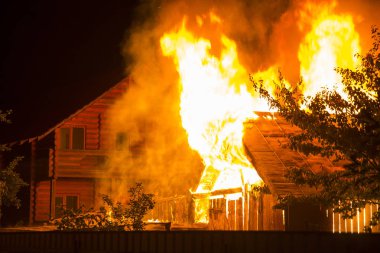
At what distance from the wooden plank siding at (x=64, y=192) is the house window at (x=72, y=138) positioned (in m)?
1.94

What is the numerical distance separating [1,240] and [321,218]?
9980 millimetres

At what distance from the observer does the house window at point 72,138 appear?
35.7 metres

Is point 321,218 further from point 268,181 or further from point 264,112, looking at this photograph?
point 264,112

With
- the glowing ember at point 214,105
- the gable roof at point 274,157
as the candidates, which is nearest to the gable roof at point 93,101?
the glowing ember at point 214,105

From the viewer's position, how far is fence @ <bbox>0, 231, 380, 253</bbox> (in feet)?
36.9

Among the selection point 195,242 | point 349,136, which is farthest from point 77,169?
point 349,136

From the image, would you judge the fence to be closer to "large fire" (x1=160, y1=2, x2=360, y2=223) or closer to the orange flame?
"large fire" (x1=160, y1=2, x2=360, y2=223)

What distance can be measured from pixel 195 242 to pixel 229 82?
12.2m

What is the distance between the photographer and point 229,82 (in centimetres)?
2455

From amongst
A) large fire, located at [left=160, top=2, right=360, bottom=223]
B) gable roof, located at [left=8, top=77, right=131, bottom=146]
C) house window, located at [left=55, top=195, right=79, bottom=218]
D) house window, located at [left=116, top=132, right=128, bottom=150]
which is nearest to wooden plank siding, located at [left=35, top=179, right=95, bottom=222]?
house window, located at [left=55, top=195, right=79, bottom=218]

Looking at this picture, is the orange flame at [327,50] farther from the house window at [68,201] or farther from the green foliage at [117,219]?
the house window at [68,201]

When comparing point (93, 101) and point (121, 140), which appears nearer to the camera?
point (93, 101)

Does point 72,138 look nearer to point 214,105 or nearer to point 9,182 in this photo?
point 214,105

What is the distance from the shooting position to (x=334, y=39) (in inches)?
934
